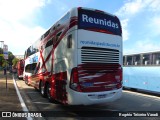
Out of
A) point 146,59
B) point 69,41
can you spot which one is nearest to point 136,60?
point 146,59

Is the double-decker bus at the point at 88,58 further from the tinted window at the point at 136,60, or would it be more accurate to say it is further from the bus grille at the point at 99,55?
the tinted window at the point at 136,60

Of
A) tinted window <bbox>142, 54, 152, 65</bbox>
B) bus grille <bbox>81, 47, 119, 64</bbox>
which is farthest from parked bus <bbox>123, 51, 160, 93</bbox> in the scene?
bus grille <bbox>81, 47, 119, 64</bbox>

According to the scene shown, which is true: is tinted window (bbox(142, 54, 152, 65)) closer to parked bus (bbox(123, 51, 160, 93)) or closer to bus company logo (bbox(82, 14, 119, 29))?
parked bus (bbox(123, 51, 160, 93))

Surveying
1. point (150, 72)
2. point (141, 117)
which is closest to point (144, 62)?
point (150, 72)

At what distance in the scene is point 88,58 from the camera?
8.79 metres

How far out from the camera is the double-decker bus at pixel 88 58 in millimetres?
8555

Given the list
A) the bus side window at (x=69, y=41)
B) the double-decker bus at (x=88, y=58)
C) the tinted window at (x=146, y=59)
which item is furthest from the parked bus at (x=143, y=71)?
the bus side window at (x=69, y=41)

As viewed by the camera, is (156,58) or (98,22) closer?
(98,22)

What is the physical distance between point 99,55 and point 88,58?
0.55 m

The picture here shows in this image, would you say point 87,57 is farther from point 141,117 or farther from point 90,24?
point 141,117

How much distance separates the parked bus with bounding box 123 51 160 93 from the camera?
47.0 feet

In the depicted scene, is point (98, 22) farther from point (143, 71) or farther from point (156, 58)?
point (143, 71)

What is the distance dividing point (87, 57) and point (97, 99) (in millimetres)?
1626

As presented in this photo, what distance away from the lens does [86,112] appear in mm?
9578
